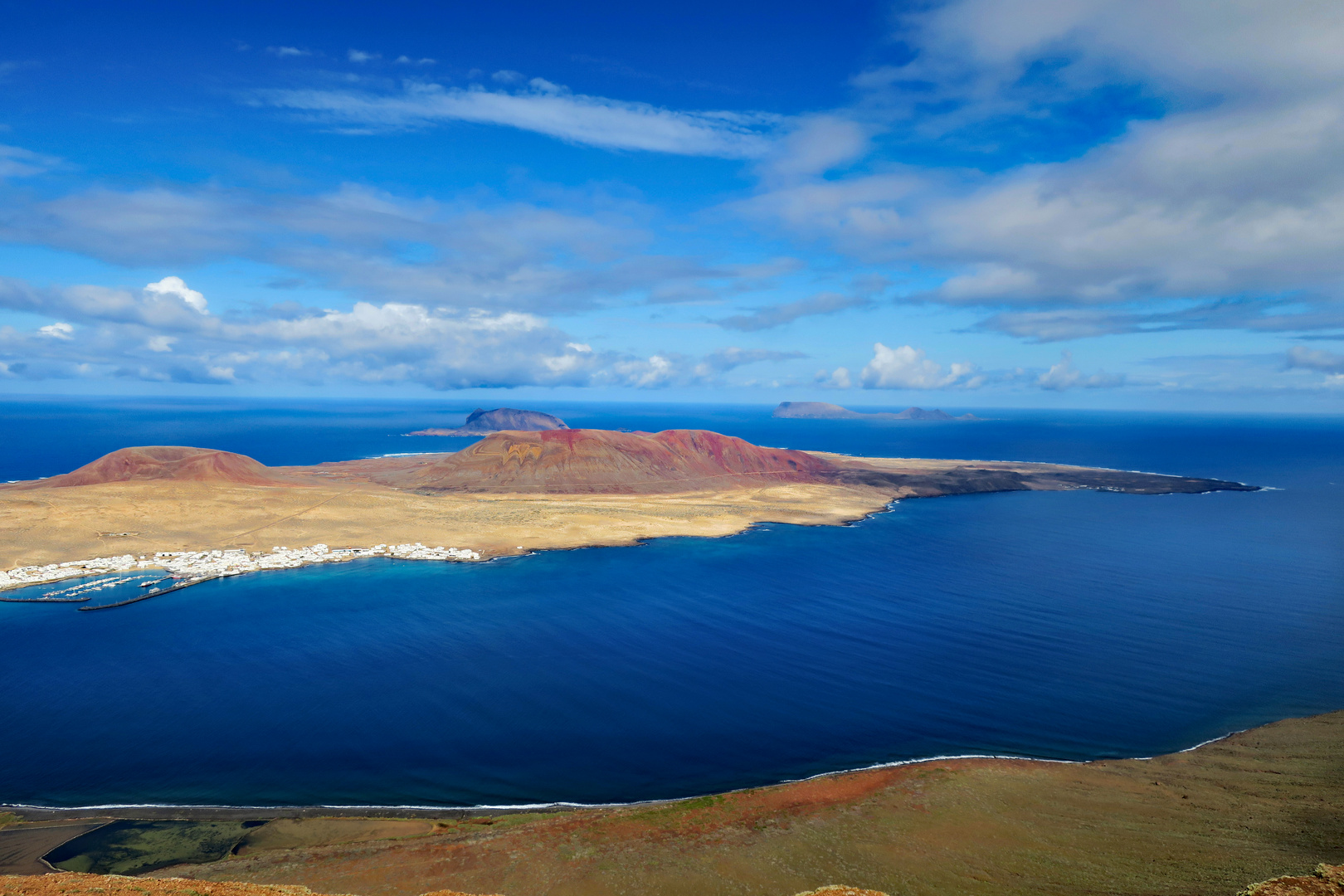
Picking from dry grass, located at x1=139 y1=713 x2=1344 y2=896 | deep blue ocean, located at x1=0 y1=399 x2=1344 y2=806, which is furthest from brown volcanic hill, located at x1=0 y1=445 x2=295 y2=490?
dry grass, located at x1=139 y1=713 x2=1344 y2=896

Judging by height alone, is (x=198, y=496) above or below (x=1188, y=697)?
above

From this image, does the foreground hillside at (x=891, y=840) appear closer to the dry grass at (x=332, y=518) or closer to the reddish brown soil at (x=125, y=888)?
the reddish brown soil at (x=125, y=888)

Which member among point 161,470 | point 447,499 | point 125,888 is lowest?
point 125,888

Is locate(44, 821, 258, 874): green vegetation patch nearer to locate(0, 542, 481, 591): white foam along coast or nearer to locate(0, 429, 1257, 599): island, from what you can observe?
locate(0, 429, 1257, 599): island

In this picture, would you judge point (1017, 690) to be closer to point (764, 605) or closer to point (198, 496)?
point (764, 605)

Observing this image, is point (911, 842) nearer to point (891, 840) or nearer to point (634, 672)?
point (891, 840)

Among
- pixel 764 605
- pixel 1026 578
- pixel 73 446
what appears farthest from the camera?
pixel 73 446

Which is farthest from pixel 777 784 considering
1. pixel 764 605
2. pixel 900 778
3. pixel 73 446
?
pixel 73 446

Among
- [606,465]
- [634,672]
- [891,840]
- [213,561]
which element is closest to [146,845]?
[634,672]

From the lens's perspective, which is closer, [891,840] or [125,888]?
[125,888]
